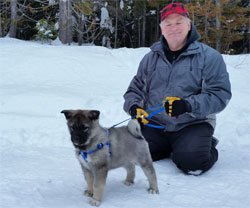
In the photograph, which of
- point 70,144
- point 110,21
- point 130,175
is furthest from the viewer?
point 110,21

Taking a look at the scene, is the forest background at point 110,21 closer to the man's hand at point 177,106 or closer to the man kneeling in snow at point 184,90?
the man kneeling in snow at point 184,90

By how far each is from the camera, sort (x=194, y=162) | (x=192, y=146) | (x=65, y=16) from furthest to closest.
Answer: (x=65, y=16)
(x=192, y=146)
(x=194, y=162)

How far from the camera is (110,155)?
276 cm

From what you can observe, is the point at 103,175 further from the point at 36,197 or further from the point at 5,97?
the point at 5,97

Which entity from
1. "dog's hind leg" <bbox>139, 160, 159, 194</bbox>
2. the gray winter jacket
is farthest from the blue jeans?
"dog's hind leg" <bbox>139, 160, 159, 194</bbox>

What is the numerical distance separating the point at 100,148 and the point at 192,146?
5.02 feet

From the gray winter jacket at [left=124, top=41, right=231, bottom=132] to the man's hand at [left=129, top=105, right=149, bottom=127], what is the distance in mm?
115

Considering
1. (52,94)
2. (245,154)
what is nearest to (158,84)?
(245,154)

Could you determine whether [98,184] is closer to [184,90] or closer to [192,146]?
[192,146]

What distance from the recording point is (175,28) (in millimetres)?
3693

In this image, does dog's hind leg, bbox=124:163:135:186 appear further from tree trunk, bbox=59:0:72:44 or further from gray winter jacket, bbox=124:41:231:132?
tree trunk, bbox=59:0:72:44

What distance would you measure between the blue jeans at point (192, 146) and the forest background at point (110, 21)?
1116 centimetres

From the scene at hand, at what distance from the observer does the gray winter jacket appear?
138 inches

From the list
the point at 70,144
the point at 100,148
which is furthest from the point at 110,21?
the point at 100,148
